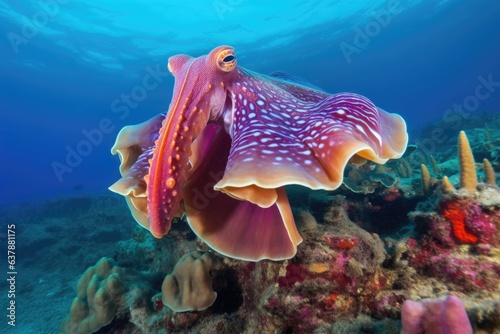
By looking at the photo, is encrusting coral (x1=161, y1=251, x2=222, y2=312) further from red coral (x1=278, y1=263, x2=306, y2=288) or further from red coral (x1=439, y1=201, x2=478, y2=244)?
red coral (x1=439, y1=201, x2=478, y2=244)

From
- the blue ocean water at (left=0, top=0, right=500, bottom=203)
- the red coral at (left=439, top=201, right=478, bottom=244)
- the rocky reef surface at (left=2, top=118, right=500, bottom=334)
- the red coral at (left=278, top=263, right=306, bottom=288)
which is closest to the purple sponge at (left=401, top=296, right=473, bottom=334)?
the rocky reef surface at (left=2, top=118, right=500, bottom=334)

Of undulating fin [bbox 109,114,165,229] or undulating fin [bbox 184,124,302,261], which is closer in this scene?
undulating fin [bbox 184,124,302,261]

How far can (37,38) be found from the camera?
3922cm

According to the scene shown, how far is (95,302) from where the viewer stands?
463cm

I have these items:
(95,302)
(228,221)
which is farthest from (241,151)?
(95,302)

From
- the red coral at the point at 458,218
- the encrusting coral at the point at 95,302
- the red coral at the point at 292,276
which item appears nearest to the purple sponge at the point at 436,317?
the red coral at the point at 292,276

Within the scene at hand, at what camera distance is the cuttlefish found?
2.08 meters

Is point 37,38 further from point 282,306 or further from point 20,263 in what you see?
point 282,306

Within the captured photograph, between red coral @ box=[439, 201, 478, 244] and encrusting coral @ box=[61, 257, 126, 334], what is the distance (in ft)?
17.1

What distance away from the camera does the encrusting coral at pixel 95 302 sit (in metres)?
4.58

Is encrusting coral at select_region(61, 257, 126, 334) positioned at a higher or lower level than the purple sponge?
lower

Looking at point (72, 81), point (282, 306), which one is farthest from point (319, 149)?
point (72, 81)

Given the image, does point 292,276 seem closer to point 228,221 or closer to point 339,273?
point 339,273

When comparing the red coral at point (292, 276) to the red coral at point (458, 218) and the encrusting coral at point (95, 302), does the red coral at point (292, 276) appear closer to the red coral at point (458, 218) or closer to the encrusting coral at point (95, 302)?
the red coral at point (458, 218)
